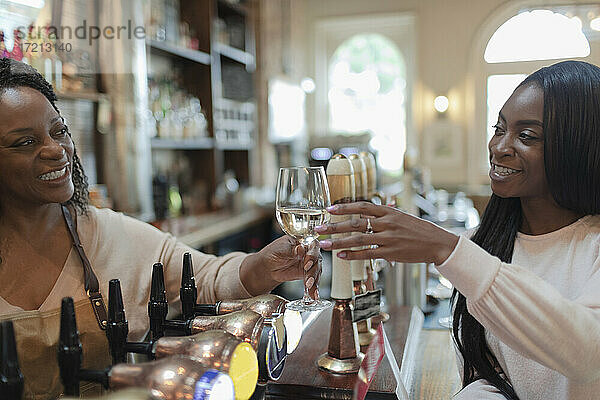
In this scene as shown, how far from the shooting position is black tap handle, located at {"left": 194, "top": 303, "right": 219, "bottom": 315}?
2.83 ft

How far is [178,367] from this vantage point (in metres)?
0.55

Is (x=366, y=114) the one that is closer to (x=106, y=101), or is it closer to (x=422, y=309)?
(x=106, y=101)

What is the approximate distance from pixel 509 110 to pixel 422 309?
77cm

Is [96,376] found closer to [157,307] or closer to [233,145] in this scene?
[157,307]

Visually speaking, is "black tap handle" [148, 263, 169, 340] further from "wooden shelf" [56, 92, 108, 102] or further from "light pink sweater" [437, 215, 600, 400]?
"wooden shelf" [56, 92, 108, 102]

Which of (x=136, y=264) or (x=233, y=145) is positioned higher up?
(x=233, y=145)

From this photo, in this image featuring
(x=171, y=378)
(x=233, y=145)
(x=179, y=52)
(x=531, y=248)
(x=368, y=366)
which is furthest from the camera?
(x=233, y=145)

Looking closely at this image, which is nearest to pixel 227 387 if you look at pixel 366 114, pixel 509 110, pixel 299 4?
pixel 509 110

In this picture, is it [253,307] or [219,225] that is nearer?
[253,307]

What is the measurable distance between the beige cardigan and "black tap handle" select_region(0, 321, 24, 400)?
521 mm

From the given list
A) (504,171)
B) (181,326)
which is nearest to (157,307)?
(181,326)

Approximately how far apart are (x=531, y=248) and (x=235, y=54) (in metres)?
3.84

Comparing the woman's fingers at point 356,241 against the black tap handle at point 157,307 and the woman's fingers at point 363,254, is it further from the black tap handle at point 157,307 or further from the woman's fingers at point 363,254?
the black tap handle at point 157,307

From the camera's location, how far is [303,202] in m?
0.86
